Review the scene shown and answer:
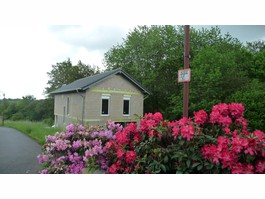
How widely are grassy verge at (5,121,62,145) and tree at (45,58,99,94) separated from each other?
937 millimetres

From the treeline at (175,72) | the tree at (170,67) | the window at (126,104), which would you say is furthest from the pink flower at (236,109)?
the window at (126,104)

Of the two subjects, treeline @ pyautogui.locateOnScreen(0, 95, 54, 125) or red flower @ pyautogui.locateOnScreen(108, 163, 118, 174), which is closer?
red flower @ pyautogui.locateOnScreen(108, 163, 118, 174)

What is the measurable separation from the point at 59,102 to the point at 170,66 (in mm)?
4531

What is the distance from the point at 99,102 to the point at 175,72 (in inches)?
150

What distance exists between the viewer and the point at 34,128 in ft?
11.8

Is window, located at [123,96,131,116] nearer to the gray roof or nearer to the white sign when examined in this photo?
the gray roof

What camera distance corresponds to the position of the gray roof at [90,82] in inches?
177

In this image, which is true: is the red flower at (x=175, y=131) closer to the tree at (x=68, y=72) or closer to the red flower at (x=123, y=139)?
the red flower at (x=123, y=139)

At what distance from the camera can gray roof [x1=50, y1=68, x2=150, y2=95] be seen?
14.7 ft

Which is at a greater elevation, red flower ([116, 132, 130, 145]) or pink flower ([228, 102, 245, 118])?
pink flower ([228, 102, 245, 118])

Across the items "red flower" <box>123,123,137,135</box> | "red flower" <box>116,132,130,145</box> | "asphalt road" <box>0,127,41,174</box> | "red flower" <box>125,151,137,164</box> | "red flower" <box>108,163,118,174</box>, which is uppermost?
"red flower" <box>123,123,137,135</box>

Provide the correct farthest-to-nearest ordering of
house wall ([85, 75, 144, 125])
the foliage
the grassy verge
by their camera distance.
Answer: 1. the foliage
2. house wall ([85, 75, 144, 125])
3. the grassy verge

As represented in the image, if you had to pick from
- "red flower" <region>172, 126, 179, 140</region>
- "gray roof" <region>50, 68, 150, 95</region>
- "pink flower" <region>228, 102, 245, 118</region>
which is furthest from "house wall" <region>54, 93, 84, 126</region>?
"pink flower" <region>228, 102, 245, 118</region>

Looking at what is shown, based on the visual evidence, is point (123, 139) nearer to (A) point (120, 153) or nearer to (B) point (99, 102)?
(A) point (120, 153)
